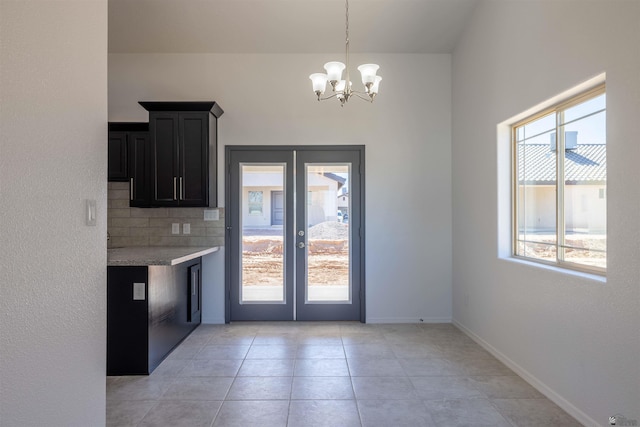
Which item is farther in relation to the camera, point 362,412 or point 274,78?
point 274,78

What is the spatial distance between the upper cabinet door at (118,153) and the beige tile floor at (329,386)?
1.96 m

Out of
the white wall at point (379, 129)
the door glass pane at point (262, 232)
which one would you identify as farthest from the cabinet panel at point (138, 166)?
the door glass pane at point (262, 232)

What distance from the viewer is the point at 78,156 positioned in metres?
1.59

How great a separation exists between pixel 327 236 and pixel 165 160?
A: 6.66 ft

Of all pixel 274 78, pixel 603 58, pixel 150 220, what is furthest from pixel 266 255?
pixel 603 58

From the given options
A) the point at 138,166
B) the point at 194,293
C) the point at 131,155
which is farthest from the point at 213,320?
the point at 131,155

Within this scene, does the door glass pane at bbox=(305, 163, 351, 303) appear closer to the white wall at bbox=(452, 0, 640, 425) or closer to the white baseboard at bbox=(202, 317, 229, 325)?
the white baseboard at bbox=(202, 317, 229, 325)

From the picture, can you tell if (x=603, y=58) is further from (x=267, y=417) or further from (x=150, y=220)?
(x=150, y=220)

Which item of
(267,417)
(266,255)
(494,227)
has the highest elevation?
(494,227)

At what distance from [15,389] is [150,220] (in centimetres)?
325

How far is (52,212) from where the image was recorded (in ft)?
4.66

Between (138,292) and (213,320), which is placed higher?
(138,292)

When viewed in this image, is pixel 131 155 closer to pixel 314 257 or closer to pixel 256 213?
pixel 256 213

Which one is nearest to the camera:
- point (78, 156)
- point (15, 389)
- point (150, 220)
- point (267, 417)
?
point (15, 389)
